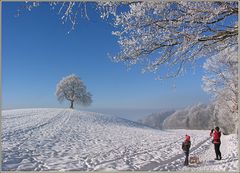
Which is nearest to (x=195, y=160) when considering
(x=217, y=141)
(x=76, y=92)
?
(x=217, y=141)

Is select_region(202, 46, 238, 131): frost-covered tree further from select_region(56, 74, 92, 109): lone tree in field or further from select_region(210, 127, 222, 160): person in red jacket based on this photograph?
select_region(56, 74, 92, 109): lone tree in field

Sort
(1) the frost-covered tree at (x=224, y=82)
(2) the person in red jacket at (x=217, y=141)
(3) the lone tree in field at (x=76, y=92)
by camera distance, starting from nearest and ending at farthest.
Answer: (2) the person in red jacket at (x=217, y=141)
(1) the frost-covered tree at (x=224, y=82)
(3) the lone tree in field at (x=76, y=92)

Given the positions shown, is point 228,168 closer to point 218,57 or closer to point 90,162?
point 90,162

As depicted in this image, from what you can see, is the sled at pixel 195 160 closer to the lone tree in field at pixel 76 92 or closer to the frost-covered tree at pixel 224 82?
Answer: the frost-covered tree at pixel 224 82

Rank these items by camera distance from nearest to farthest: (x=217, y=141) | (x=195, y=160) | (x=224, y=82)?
(x=195, y=160) → (x=217, y=141) → (x=224, y=82)

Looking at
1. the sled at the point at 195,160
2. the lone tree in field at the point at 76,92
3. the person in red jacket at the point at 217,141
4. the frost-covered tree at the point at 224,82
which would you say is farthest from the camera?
the lone tree in field at the point at 76,92

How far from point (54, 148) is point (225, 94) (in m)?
18.7

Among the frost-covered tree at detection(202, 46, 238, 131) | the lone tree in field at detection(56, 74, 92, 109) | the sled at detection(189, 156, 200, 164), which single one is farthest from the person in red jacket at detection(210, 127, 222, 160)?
the lone tree in field at detection(56, 74, 92, 109)

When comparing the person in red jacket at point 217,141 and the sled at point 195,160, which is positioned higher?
the person in red jacket at point 217,141

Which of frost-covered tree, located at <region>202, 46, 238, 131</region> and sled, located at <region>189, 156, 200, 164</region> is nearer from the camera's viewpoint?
sled, located at <region>189, 156, 200, 164</region>

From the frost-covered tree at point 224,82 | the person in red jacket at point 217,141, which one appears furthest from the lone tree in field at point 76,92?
the person in red jacket at point 217,141

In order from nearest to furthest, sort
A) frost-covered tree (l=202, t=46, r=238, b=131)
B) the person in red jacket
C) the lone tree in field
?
the person in red jacket
frost-covered tree (l=202, t=46, r=238, b=131)
the lone tree in field

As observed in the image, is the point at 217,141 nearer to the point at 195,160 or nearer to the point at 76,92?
the point at 195,160

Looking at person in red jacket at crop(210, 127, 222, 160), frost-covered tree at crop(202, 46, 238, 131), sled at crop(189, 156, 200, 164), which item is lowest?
sled at crop(189, 156, 200, 164)
